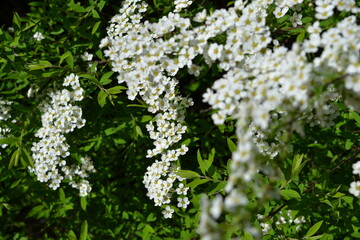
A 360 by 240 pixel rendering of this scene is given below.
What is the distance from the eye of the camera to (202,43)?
91.7 inches

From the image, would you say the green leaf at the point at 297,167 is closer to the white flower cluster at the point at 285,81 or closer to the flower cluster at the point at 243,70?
the flower cluster at the point at 243,70

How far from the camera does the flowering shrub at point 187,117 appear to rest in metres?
2.00

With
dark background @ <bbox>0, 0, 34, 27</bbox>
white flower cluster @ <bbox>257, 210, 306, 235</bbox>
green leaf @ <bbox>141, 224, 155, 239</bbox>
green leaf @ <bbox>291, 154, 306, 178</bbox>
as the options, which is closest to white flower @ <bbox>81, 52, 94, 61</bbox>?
green leaf @ <bbox>141, 224, 155, 239</bbox>

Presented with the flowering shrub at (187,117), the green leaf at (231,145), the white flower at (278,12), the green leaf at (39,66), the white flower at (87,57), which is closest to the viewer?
the flowering shrub at (187,117)

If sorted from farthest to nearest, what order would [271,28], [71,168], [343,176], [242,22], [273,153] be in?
[343,176] < [71,168] < [273,153] < [271,28] < [242,22]

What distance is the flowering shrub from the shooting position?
1998mm

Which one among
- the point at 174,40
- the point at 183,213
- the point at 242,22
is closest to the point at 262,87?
the point at 242,22

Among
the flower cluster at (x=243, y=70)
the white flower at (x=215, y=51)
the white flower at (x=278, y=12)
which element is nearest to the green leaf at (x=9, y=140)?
the flower cluster at (x=243, y=70)

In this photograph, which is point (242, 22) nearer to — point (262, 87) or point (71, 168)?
point (262, 87)

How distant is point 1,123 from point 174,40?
75.5 inches

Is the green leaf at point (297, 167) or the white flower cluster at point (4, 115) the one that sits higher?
the white flower cluster at point (4, 115)

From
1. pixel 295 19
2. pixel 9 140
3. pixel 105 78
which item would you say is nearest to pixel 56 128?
pixel 9 140

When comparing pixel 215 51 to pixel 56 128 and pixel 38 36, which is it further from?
pixel 38 36

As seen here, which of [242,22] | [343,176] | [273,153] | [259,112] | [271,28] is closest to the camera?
[259,112]
